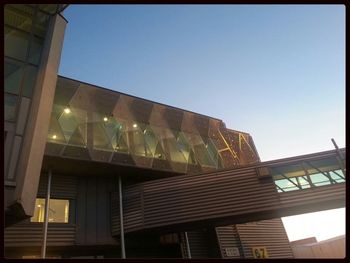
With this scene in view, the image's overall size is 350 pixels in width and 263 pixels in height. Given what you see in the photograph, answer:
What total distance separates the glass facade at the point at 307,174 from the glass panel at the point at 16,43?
11.4m

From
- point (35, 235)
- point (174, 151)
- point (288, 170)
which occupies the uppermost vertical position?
point (174, 151)

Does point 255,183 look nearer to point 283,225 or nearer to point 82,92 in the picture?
point 283,225

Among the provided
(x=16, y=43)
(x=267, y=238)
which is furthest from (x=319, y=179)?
(x=16, y=43)

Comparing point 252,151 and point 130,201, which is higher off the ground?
point 252,151

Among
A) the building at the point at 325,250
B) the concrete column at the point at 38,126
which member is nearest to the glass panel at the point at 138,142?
the concrete column at the point at 38,126

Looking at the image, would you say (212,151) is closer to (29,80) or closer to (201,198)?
(201,198)

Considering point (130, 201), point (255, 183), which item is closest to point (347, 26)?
point (255, 183)

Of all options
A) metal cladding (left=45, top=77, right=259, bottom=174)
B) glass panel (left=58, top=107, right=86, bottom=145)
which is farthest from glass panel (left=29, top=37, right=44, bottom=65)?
glass panel (left=58, top=107, right=86, bottom=145)

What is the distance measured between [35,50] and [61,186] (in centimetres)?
618

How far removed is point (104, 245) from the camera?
540 inches

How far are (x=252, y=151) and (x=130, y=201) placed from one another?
1116cm

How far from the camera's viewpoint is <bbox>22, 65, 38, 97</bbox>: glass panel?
1099cm

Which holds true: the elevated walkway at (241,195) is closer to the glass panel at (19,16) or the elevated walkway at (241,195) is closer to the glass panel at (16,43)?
the glass panel at (16,43)

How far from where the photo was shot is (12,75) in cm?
1082
